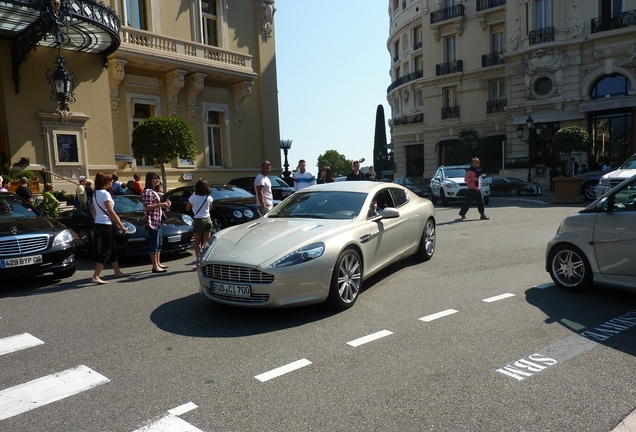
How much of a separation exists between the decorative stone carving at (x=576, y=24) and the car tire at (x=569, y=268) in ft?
98.4

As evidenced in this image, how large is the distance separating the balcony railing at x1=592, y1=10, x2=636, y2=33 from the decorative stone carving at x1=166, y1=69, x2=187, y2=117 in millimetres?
25072

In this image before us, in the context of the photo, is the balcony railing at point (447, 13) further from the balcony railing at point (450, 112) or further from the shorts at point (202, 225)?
the shorts at point (202, 225)

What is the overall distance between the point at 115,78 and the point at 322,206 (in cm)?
1533

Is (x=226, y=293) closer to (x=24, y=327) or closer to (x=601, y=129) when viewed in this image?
(x=24, y=327)

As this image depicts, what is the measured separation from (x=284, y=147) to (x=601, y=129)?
19968 mm

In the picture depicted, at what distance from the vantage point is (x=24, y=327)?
211 inches

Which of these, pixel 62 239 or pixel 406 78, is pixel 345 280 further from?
pixel 406 78

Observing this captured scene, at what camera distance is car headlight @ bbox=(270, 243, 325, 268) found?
512 centimetres

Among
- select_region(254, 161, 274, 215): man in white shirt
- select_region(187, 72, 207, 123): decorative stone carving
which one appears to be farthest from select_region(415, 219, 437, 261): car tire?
select_region(187, 72, 207, 123): decorative stone carving

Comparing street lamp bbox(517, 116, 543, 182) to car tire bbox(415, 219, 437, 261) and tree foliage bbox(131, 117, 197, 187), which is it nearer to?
tree foliage bbox(131, 117, 197, 187)

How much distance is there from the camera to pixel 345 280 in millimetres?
5602

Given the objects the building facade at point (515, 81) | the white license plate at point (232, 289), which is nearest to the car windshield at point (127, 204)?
the white license plate at point (232, 289)

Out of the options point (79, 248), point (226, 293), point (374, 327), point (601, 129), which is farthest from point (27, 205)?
point (601, 129)

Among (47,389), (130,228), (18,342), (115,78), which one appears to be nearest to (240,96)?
(115,78)
